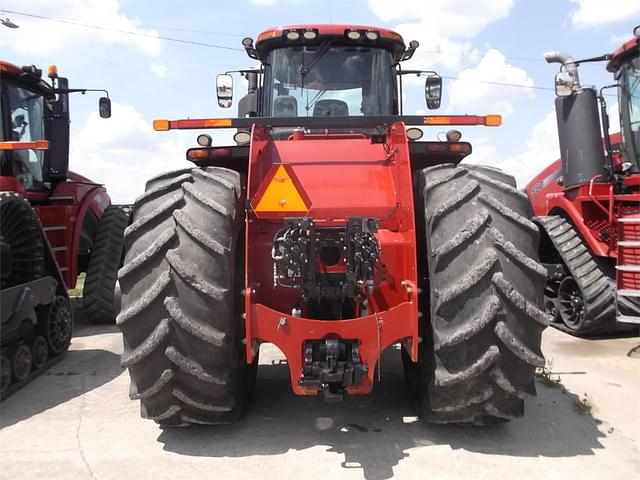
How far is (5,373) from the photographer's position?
14.6ft

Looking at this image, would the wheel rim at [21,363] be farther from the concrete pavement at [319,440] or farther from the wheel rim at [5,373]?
the concrete pavement at [319,440]

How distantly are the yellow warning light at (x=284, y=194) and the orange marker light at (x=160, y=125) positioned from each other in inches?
30.3

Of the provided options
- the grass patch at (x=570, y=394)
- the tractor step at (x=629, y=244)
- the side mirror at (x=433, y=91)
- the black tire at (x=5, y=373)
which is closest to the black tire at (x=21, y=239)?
the black tire at (x=5, y=373)

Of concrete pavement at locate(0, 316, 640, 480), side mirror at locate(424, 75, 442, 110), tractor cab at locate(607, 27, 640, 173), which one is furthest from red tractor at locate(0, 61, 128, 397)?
tractor cab at locate(607, 27, 640, 173)

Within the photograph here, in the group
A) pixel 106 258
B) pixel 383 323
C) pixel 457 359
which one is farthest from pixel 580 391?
pixel 106 258

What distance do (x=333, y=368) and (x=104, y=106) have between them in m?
5.99

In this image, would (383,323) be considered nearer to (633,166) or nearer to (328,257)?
(328,257)

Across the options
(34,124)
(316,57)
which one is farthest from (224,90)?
(34,124)

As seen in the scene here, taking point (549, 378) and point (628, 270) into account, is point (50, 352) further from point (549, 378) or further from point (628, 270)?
point (628, 270)

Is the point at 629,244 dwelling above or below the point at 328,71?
below

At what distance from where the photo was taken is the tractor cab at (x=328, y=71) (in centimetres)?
475

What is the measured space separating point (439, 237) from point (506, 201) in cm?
48

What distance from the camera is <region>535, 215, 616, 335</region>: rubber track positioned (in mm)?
6043

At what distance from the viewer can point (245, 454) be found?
3.15 meters
